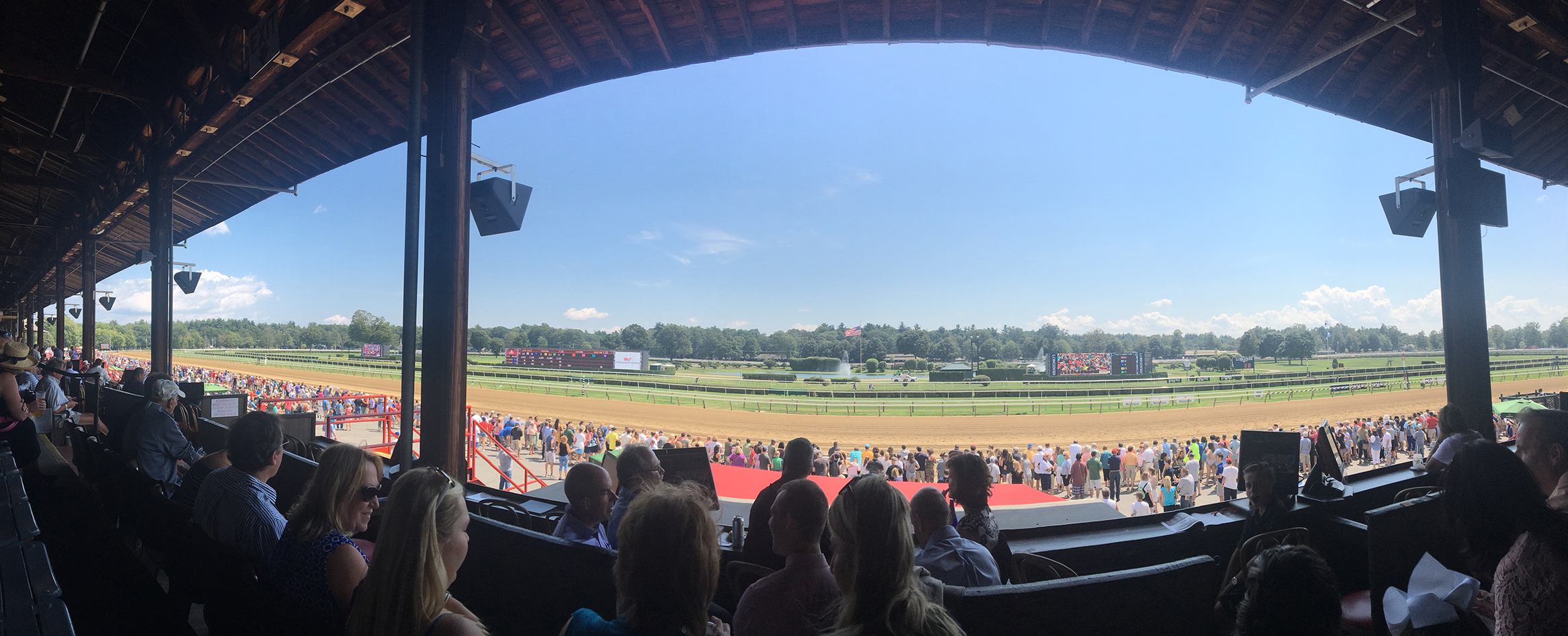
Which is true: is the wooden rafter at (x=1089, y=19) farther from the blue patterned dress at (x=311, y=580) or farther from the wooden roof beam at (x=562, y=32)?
the blue patterned dress at (x=311, y=580)

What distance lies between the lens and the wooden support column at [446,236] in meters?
4.31

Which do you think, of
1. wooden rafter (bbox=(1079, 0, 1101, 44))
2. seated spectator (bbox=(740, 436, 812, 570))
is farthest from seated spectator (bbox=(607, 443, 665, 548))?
wooden rafter (bbox=(1079, 0, 1101, 44))

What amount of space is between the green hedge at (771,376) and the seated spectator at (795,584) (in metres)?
67.7

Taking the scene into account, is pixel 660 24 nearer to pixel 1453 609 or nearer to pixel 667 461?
pixel 667 461

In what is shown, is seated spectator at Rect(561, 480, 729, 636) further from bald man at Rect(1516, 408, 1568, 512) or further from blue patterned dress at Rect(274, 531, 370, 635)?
bald man at Rect(1516, 408, 1568, 512)

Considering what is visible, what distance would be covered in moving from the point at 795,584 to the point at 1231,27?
22.9ft

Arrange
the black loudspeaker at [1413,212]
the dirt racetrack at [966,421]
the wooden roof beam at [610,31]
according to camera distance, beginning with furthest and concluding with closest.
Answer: the dirt racetrack at [966,421] < the black loudspeaker at [1413,212] < the wooden roof beam at [610,31]

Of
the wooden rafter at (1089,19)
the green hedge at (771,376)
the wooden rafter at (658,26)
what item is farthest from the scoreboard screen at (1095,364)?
the wooden rafter at (658,26)

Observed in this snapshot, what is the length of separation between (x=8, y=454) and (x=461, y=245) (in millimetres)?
3709

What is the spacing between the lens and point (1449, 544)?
279cm

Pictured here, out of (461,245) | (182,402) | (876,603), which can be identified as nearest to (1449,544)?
(876,603)

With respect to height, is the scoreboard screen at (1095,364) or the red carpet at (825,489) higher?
the red carpet at (825,489)

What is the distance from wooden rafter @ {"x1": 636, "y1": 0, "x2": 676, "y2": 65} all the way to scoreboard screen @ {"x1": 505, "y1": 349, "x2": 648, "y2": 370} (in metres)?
67.8

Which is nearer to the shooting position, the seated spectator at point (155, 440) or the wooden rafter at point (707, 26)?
the seated spectator at point (155, 440)
